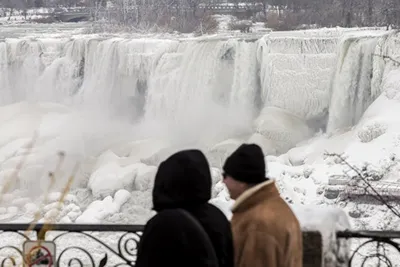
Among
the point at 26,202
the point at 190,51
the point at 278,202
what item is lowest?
the point at 26,202

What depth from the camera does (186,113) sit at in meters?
22.6

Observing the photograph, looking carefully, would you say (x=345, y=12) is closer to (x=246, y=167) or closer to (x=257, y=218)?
(x=246, y=167)

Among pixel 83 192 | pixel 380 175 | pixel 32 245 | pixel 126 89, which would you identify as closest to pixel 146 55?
pixel 126 89

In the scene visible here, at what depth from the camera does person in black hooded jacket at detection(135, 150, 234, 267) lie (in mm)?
2039

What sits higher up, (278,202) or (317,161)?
(278,202)

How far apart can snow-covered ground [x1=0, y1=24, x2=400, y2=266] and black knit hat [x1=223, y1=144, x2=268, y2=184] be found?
994 centimetres

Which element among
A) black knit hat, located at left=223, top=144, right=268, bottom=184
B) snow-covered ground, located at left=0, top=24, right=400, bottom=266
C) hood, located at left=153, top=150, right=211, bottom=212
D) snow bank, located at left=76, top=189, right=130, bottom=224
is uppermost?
hood, located at left=153, top=150, right=211, bottom=212

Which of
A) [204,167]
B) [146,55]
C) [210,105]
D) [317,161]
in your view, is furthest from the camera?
[146,55]

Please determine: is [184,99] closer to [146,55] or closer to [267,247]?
[146,55]

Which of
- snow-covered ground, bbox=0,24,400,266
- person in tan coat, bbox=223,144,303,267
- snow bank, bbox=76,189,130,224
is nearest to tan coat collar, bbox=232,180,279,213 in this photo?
person in tan coat, bbox=223,144,303,267

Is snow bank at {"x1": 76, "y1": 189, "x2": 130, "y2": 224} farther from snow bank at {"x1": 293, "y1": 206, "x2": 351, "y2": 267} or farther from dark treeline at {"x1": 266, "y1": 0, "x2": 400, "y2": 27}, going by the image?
dark treeline at {"x1": 266, "y1": 0, "x2": 400, "y2": 27}

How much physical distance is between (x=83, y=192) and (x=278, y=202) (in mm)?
14841

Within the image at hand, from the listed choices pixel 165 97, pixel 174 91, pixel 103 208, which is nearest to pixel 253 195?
pixel 103 208

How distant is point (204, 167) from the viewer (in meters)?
2.24
